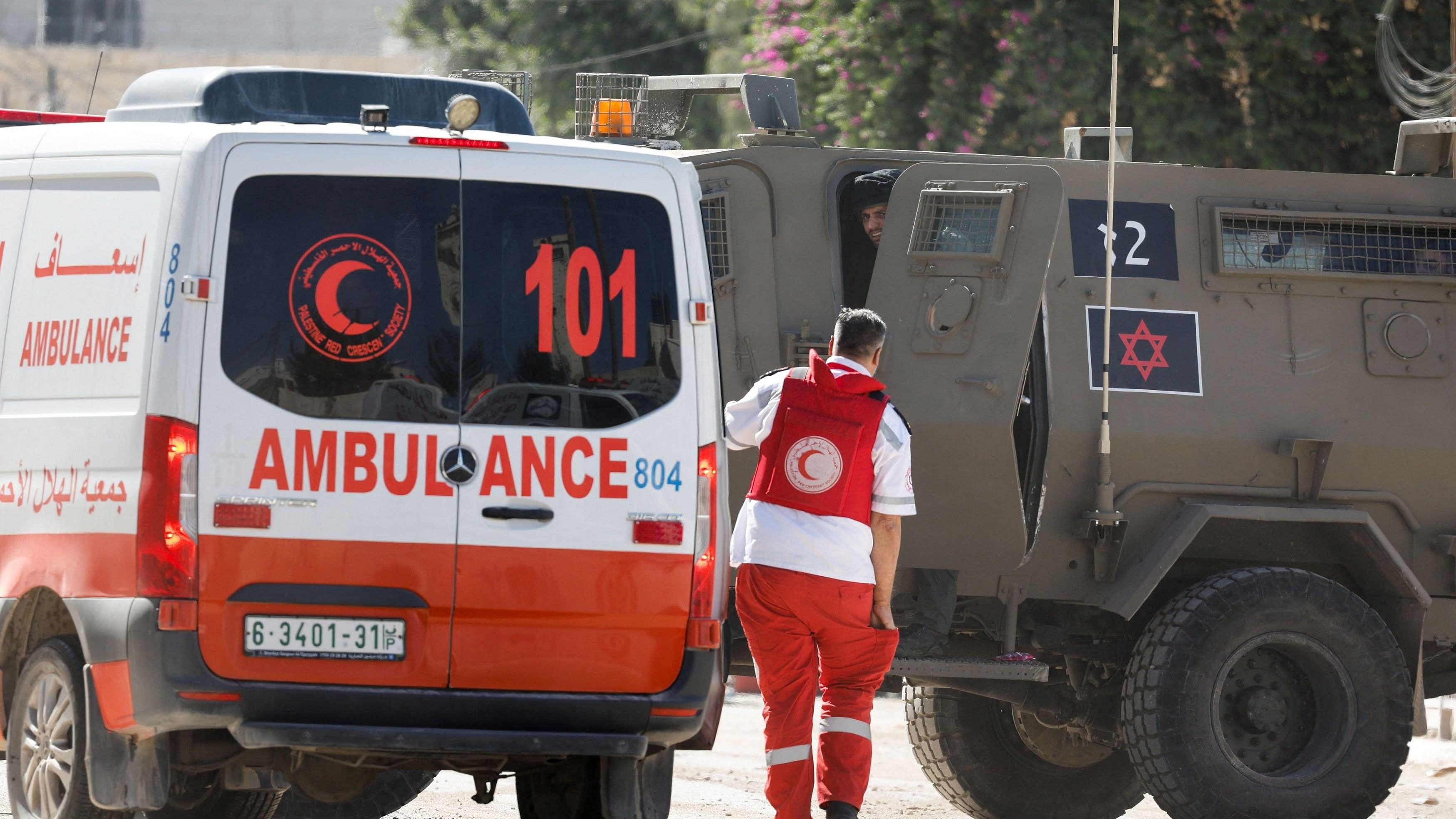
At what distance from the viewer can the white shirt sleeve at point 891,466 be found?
20.8ft

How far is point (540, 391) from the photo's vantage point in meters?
5.29

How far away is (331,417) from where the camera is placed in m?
5.11

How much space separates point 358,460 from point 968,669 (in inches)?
108

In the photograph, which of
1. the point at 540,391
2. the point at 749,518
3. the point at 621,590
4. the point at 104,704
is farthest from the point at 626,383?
the point at 104,704

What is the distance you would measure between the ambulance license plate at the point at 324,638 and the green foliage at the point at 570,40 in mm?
20214

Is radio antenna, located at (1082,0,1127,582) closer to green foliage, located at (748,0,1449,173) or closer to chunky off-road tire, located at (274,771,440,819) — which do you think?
chunky off-road tire, located at (274,771,440,819)

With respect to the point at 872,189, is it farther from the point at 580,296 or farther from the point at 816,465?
the point at 580,296

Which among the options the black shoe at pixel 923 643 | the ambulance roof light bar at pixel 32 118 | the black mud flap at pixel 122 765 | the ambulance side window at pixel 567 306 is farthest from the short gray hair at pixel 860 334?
the ambulance roof light bar at pixel 32 118

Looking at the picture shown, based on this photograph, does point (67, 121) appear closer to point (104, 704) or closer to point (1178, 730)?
point (104, 704)

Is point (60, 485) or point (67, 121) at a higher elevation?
point (67, 121)

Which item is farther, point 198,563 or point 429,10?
point 429,10

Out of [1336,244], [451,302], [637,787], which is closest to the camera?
[451,302]

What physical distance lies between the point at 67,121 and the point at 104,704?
2641mm

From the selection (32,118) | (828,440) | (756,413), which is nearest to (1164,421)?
(828,440)
